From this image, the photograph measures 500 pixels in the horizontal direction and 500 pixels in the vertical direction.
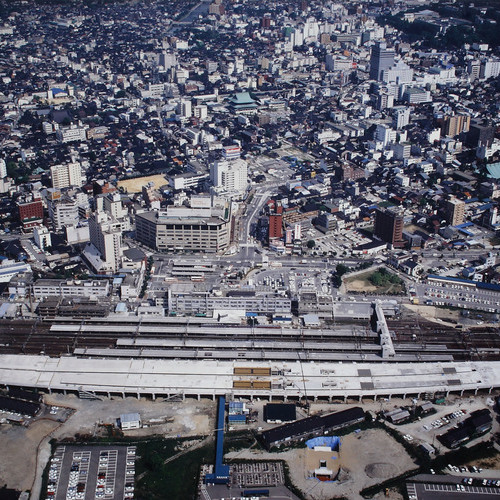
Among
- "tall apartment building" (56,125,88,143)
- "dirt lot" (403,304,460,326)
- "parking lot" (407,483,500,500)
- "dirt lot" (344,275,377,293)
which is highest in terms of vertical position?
"tall apartment building" (56,125,88,143)

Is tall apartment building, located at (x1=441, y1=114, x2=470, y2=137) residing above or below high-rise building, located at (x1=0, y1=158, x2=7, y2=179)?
above

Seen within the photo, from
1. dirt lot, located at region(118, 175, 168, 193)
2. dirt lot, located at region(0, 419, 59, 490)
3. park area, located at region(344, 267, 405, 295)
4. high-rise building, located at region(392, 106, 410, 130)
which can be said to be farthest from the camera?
high-rise building, located at region(392, 106, 410, 130)

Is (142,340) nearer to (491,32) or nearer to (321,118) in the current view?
(321,118)

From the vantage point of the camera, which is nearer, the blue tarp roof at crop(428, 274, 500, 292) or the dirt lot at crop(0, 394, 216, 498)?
the dirt lot at crop(0, 394, 216, 498)

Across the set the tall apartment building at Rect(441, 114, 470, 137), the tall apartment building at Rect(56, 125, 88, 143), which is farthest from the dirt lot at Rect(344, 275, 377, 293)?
the tall apartment building at Rect(56, 125, 88, 143)

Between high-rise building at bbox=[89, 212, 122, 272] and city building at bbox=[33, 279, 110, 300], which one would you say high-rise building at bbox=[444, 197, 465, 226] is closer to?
high-rise building at bbox=[89, 212, 122, 272]

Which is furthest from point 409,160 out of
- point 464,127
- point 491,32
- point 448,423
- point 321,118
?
point 491,32
